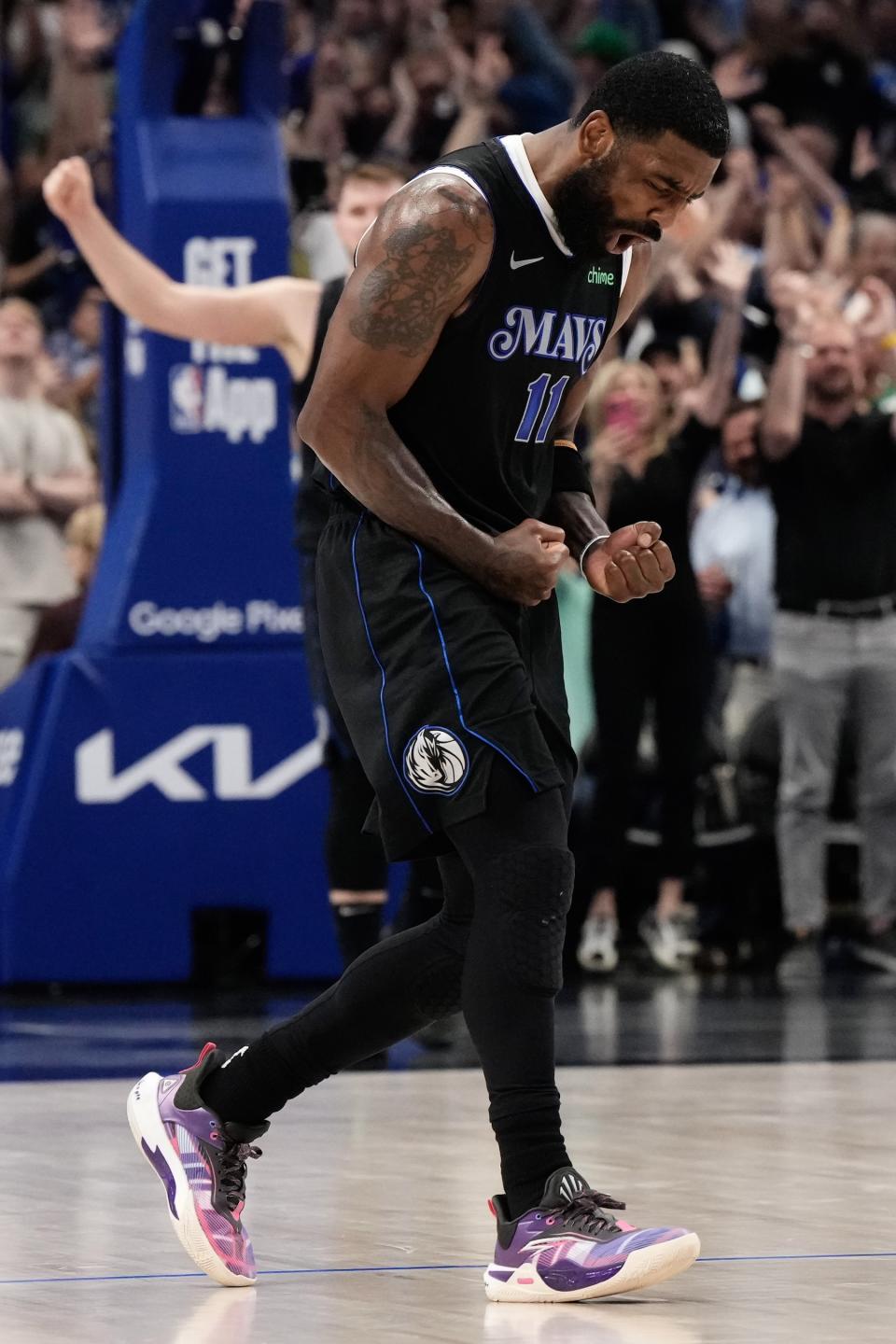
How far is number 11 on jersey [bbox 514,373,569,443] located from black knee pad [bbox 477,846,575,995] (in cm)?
66

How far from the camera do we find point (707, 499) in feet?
34.1

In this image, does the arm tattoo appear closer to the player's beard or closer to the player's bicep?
the player's bicep

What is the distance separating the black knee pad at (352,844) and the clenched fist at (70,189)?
5.06 ft

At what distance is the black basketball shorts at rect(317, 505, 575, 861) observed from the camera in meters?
3.55

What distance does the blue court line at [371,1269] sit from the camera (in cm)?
358

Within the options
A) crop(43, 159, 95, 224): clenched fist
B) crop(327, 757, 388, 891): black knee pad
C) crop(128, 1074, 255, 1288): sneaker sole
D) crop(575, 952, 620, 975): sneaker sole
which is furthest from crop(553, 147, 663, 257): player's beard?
crop(575, 952, 620, 975): sneaker sole

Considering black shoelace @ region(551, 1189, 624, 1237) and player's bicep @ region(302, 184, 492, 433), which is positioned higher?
player's bicep @ region(302, 184, 492, 433)

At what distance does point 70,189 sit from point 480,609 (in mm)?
2518

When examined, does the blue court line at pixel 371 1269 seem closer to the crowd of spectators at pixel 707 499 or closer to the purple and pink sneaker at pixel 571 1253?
the purple and pink sneaker at pixel 571 1253

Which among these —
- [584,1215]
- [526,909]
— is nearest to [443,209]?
[526,909]

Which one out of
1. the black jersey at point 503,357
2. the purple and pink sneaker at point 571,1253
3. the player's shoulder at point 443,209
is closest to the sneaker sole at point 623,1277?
the purple and pink sneaker at point 571,1253

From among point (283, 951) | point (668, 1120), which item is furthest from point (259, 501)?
point (668, 1120)

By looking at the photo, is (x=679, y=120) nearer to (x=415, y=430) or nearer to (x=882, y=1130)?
(x=415, y=430)

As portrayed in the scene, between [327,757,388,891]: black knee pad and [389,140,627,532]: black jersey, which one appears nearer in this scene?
[389,140,627,532]: black jersey
